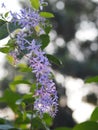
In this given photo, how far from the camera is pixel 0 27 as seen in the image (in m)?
1.51

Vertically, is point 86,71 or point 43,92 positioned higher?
point 43,92

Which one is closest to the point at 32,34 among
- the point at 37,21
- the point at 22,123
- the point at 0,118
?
the point at 37,21

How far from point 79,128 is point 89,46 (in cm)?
1921

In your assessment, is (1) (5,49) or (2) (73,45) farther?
(2) (73,45)

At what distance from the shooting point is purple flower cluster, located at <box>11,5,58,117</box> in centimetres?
127

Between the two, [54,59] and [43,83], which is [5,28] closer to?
[54,59]

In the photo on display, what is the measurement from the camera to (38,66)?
49.8 inches

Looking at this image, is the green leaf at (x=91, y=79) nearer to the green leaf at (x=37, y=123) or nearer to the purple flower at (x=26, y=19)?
the green leaf at (x=37, y=123)

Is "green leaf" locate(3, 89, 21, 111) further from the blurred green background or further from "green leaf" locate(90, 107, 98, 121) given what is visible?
the blurred green background

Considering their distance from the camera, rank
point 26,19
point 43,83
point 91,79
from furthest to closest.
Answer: point 91,79 → point 26,19 → point 43,83

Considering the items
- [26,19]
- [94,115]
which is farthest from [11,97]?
[26,19]

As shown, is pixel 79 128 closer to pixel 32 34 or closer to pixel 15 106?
pixel 32 34

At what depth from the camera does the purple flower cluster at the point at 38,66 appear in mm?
1267

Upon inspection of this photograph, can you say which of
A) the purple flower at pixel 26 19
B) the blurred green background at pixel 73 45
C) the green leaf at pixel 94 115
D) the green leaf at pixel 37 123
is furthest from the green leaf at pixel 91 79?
the blurred green background at pixel 73 45
